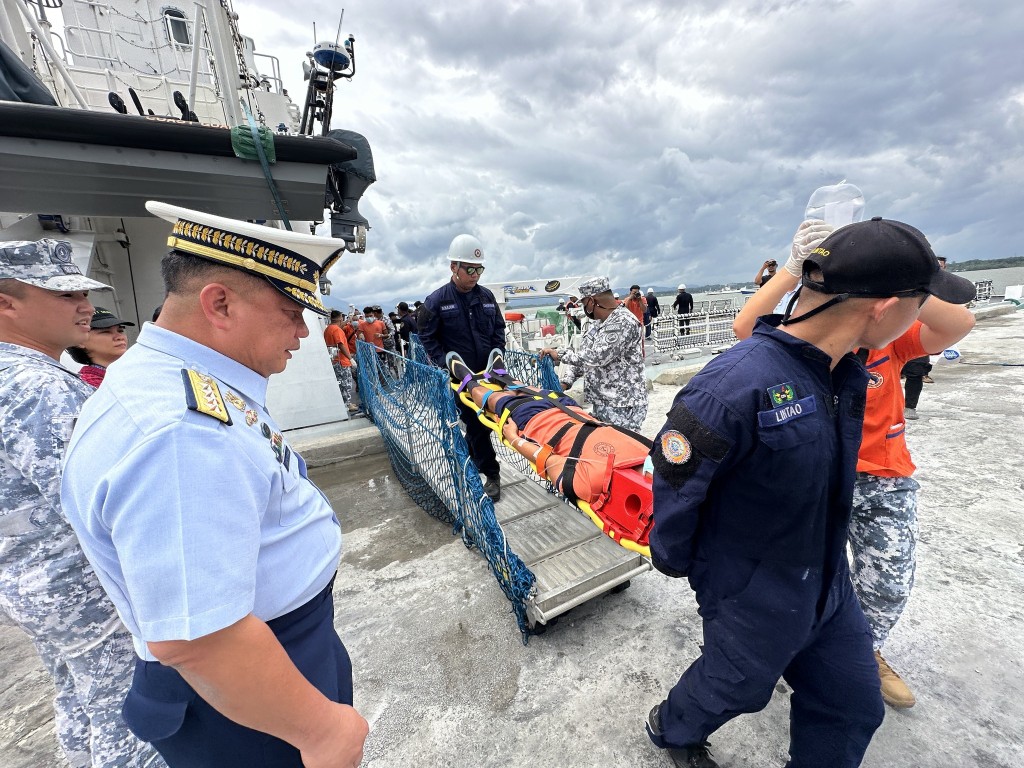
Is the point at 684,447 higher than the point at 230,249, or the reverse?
the point at 230,249

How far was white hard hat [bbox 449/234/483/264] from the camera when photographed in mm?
3729

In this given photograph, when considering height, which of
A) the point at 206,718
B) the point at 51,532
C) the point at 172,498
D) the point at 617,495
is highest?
the point at 172,498

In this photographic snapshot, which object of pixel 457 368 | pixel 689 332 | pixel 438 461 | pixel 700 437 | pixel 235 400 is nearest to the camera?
pixel 235 400

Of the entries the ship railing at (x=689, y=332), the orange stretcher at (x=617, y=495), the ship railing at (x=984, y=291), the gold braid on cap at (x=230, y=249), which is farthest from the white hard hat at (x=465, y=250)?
the ship railing at (x=984, y=291)

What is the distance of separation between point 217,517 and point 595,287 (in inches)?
120

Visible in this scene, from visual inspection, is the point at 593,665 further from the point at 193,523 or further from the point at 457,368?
the point at 457,368

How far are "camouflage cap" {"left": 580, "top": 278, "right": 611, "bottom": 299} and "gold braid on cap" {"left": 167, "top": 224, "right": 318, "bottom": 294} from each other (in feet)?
8.67

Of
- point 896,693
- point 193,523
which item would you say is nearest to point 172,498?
point 193,523

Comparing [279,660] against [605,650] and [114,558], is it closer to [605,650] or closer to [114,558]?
[114,558]

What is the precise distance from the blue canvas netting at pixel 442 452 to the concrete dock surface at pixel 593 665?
332 millimetres

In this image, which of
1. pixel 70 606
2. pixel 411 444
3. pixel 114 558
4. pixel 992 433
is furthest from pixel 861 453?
pixel 992 433

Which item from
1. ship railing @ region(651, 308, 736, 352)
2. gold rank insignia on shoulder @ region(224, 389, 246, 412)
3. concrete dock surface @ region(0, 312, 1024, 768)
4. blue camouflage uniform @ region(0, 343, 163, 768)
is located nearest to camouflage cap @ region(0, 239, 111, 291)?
blue camouflage uniform @ region(0, 343, 163, 768)

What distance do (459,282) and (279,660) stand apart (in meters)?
3.35

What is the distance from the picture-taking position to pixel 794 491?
4.08ft
